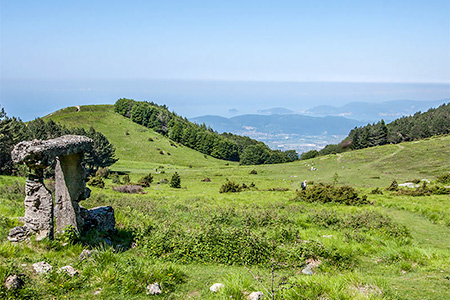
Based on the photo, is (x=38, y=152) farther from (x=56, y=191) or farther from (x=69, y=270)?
(x=69, y=270)

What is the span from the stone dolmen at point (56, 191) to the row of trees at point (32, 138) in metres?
33.5

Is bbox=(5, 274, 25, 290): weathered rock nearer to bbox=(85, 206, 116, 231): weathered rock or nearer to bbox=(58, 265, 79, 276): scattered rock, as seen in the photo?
bbox=(58, 265, 79, 276): scattered rock

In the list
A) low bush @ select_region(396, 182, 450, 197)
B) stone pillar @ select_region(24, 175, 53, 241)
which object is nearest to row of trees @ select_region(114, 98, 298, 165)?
low bush @ select_region(396, 182, 450, 197)

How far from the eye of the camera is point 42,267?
8.52m

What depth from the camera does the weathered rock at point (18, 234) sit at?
33.7 feet

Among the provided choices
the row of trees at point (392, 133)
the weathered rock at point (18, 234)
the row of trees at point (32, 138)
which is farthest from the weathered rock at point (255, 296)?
the row of trees at point (392, 133)

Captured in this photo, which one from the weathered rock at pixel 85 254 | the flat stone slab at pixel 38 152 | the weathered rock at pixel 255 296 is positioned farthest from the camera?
the flat stone slab at pixel 38 152

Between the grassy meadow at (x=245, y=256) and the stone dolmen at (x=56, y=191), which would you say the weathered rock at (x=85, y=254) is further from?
the stone dolmen at (x=56, y=191)

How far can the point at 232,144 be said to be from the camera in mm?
128125

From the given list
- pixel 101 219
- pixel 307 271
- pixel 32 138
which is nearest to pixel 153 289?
pixel 307 271

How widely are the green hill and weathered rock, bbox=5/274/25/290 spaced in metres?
68.4

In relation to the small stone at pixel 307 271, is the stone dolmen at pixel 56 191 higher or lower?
higher

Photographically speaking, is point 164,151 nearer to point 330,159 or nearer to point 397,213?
point 330,159

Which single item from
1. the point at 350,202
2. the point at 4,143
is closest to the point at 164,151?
the point at 4,143
